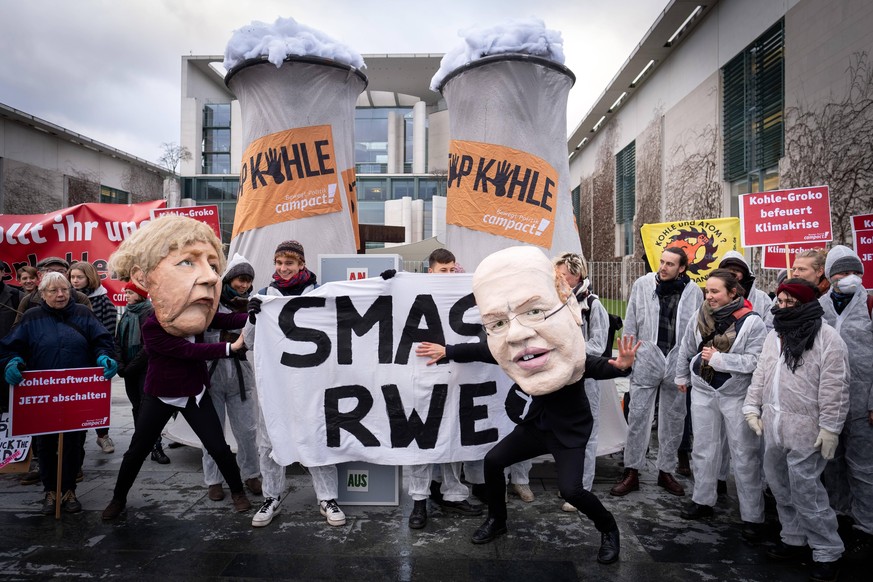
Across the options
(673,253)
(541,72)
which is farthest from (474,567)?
(541,72)

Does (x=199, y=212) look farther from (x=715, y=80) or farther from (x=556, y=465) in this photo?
(x=715, y=80)

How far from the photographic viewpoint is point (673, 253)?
4371 millimetres

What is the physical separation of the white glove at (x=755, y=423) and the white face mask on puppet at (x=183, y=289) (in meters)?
3.54

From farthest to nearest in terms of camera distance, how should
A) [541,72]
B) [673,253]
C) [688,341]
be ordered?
[541,72] → [673,253] → [688,341]

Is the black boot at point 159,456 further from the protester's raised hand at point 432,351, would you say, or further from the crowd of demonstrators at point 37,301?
the protester's raised hand at point 432,351

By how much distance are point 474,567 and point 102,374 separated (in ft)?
9.87

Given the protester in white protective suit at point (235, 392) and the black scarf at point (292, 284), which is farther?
the protester in white protective suit at point (235, 392)

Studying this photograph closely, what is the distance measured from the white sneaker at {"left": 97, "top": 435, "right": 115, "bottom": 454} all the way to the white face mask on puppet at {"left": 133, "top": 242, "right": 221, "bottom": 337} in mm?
2673

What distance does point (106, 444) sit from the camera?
5492 mm

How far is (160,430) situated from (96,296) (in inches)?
96.3

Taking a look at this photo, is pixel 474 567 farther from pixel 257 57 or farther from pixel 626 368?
pixel 257 57

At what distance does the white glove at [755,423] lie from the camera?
3.37 m

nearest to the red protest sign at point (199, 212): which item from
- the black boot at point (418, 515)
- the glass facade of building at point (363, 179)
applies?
the black boot at point (418, 515)

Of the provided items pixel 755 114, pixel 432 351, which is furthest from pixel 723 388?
pixel 755 114
